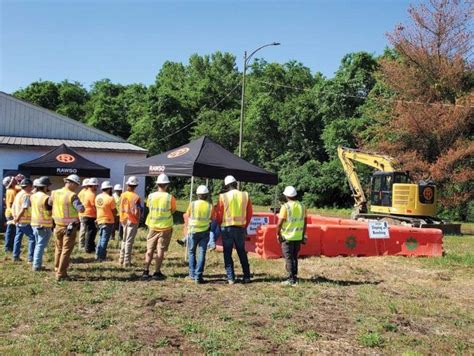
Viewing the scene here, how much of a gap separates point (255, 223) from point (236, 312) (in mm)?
7193

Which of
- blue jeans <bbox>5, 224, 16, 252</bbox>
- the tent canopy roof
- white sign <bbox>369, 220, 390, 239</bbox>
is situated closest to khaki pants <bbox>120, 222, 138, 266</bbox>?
the tent canopy roof

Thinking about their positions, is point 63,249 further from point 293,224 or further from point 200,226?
point 293,224

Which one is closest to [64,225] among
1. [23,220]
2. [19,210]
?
[23,220]

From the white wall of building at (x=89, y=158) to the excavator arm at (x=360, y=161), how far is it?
31.9 feet

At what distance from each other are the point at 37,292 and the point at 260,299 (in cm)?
356

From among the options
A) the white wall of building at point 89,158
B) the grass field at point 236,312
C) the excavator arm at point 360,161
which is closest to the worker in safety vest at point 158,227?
the grass field at point 236,312

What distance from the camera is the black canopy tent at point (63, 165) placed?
1872 centimetres

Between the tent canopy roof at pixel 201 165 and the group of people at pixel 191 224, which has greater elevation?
the tent canopy roof at pixel 201 165

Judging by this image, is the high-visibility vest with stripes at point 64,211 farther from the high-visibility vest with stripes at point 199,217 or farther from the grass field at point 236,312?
the high-visibility vest with stripes at point 199,217

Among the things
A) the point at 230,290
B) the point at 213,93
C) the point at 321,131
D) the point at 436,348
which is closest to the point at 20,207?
the point at 230,290

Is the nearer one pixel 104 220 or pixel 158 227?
pixel 158 227

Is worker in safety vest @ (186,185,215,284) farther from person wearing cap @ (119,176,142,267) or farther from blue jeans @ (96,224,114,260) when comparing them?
blue jeans @ (96,224,114,260)

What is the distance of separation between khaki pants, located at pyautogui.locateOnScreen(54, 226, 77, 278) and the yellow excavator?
14808 mm

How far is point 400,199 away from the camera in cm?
2095
